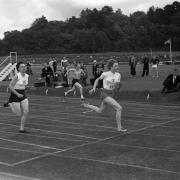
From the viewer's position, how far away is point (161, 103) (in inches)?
773

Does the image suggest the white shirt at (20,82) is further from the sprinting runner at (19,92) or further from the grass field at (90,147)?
the grass field at (90,147)

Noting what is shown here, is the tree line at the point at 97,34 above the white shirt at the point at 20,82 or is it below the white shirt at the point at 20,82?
above

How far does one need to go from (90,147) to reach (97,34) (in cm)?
9816

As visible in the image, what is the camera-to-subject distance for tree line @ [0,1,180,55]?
10412cm

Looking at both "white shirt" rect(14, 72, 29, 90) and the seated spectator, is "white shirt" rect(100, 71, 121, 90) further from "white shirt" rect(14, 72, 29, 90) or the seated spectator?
the seated spectator

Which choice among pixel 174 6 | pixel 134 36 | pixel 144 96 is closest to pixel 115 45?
pixel 134 36

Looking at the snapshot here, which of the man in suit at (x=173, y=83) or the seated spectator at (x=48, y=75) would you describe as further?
the seated spectator at (x=48, y=75)

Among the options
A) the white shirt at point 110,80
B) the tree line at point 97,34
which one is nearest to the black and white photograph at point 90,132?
the white shirt at point 110,80

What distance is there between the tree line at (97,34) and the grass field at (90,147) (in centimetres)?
7805

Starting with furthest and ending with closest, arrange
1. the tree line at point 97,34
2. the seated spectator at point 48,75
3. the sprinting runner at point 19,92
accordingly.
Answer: the tree line at point 97,34, the seated spectator at point 48,75, the sprinting runner at point 19,92

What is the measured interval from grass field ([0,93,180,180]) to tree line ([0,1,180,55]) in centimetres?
7805

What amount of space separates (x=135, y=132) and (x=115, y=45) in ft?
315

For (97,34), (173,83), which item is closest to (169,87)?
(173,83)

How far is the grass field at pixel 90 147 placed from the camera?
799cm
